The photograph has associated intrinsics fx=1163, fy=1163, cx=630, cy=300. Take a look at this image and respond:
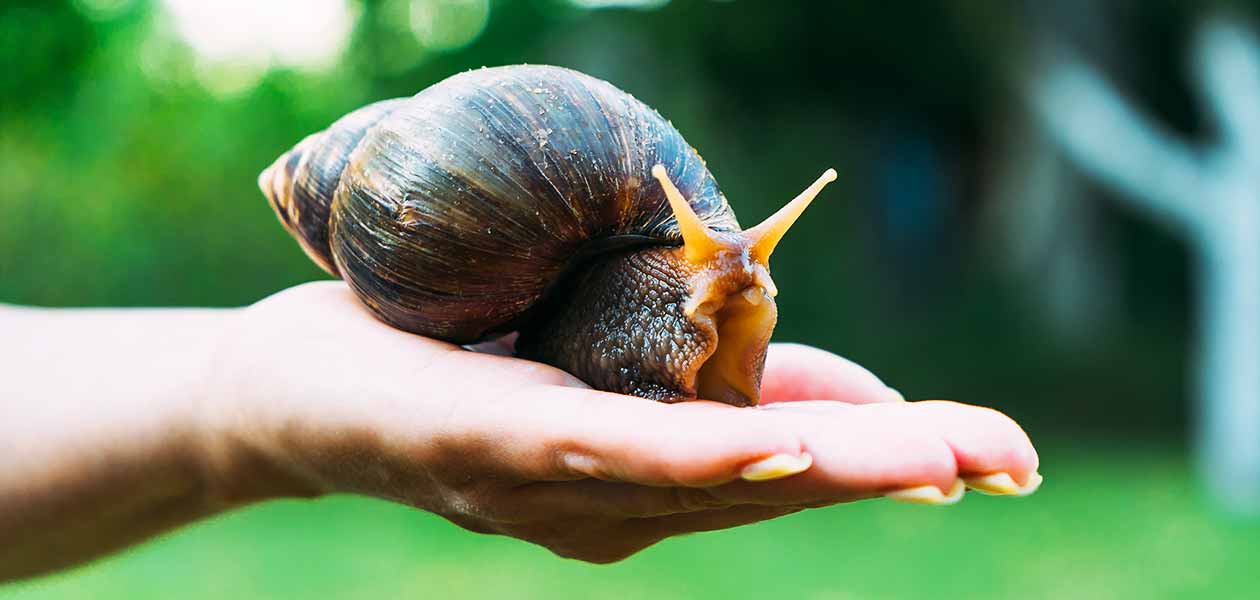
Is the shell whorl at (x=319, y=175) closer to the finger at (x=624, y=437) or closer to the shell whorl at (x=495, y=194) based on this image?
the shell whorl at (x=495, y=194)

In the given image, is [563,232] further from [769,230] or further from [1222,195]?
[1222,195]

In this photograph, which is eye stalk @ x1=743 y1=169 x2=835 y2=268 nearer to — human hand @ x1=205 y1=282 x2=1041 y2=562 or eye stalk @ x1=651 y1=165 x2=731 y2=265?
eye stalk @ x1=651 y1=165 x2=731 y2=265

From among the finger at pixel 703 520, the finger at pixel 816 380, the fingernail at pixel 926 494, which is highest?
the fingernail at pixel 926 494

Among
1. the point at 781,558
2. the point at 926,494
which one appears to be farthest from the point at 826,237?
the point at 926,494

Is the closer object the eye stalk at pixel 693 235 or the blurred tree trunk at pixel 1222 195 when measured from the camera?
the eye stalk at pixel 693 235

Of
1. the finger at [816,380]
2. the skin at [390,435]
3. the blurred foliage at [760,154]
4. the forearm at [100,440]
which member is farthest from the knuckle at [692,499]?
the blurred foliage at [760,154]

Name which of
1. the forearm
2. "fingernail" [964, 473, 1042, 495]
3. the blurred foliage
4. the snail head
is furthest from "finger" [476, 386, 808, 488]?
the blurred foliage

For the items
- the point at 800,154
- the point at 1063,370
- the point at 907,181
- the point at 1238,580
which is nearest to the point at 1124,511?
the point at 1238,580
